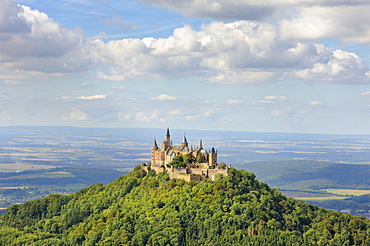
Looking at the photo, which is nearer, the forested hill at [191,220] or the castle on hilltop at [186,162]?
the forested hill at [191,220]

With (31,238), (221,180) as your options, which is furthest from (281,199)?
(31,238)

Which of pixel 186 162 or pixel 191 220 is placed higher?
pixel 186 162

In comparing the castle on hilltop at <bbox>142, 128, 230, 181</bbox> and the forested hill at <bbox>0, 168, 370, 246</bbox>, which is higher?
the castle on hilltop at <bbox>142, 128, 230, 181</bbox>

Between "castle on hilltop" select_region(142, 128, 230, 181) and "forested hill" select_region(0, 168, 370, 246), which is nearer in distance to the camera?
"forested hill" select_region(0, 168, 370, 246)

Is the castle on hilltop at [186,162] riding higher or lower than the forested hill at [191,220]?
higher

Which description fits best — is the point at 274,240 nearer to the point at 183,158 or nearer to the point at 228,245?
the point at 228,245
